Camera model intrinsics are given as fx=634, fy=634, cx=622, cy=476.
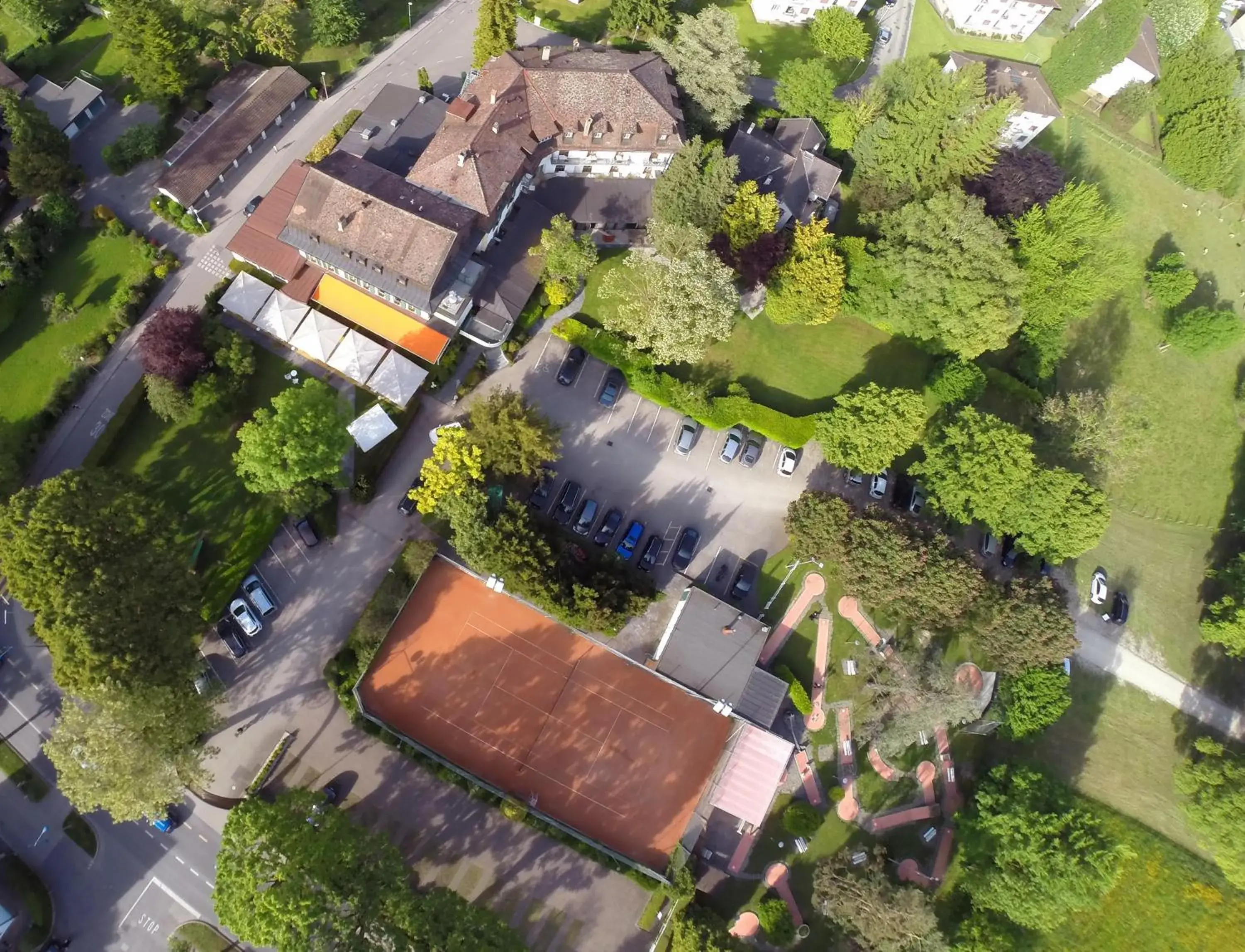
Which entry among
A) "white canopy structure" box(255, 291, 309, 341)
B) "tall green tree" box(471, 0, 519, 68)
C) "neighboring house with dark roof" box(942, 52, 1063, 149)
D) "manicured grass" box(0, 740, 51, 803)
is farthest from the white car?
"manicured grass" box(0, 740, 51, 803)

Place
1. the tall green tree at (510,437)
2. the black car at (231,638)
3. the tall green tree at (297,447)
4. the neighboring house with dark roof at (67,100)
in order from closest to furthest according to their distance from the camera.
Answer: the tall green tree at (297,447), the black car at (231,638), the tall green tree at (510,437), the neighboring house with dark roof at (67,100)

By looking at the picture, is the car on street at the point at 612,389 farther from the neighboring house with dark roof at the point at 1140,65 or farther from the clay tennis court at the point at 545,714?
the neighboring house with dark roof at the point at 1140,65

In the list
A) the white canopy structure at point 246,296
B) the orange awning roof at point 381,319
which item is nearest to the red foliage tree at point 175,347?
the white canopy structure at point 246,296

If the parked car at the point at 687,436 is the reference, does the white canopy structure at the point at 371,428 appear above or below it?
below

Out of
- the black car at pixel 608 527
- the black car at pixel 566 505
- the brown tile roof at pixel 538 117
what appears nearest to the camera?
the brown tile roof at pixel 538 117

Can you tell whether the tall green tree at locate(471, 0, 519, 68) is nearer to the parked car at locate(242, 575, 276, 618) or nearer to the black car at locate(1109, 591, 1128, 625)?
the parked car at locate(242, 575, 276, 618)

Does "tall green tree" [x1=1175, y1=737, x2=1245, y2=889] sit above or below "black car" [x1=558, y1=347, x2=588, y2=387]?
below

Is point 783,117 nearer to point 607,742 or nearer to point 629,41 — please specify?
point 629,41
